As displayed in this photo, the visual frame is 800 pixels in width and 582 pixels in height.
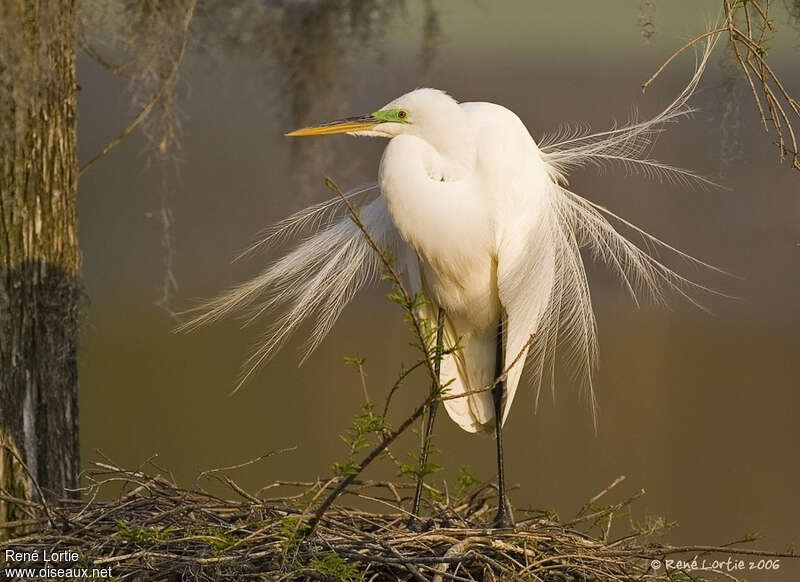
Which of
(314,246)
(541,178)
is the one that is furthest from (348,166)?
(541,178)

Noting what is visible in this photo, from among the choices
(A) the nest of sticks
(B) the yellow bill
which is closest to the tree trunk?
(A) the nest of sticks

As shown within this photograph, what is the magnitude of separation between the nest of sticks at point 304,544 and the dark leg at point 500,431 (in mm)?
76

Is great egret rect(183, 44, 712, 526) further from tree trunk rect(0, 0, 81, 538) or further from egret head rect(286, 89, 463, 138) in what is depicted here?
tree trunk rect(0, 0, 81, 538)

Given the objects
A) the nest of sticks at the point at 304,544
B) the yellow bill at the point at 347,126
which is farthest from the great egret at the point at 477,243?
the nest of sticks at the point at 304,544

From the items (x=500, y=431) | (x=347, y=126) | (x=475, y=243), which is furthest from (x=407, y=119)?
(x=500, y=431)

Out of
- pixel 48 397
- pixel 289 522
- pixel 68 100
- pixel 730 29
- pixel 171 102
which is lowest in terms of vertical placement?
pixel 289 522

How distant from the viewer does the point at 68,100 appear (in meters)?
1.96

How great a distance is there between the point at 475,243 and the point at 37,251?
0.77m

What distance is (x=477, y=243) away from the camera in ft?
5.91

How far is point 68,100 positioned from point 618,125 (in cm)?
101

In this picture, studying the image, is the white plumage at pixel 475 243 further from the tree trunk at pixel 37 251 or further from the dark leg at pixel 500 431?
the tree trunk at pixel 37 251

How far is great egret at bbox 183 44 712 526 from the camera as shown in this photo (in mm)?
1740

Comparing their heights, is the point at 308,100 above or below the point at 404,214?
above

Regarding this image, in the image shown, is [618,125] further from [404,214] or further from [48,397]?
[48,397]
